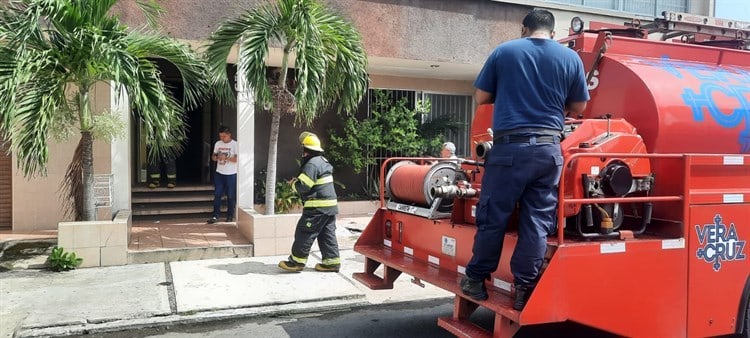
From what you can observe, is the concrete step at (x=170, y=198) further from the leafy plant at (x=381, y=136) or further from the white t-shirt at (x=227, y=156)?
the leafy plant at (x=381, y=136)

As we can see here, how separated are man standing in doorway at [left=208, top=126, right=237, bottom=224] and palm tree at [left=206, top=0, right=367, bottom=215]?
5.95 ft

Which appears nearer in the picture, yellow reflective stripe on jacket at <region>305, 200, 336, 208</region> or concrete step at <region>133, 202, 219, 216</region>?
yellow reflective stripe on jacket at <region>305, 200, 336, 208</region>

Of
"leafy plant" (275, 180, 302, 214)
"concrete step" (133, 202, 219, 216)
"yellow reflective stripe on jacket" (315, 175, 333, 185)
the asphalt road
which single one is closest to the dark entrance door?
"concrete step" (133, 202, 219, 216)

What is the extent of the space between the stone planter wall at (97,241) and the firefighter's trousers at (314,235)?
7.04 ft

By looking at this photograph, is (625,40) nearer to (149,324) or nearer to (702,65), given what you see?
(702,65)

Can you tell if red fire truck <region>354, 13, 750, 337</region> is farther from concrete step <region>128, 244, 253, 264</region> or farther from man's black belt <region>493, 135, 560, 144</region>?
concrete step <region>128, 244, 253, 264</region>

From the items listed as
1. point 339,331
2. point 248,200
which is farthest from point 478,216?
point 248,200

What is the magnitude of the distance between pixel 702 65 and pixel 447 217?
2532 mm

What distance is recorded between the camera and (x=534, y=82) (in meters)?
3.61

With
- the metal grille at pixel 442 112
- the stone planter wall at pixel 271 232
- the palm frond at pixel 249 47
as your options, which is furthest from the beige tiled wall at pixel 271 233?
the metal grille at pixel 442 112

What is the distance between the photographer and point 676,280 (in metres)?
3.85

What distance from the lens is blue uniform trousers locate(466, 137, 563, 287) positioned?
346 centimetres

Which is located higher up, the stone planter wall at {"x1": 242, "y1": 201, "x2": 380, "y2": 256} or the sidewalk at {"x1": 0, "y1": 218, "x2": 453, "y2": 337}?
the stone planter wall at {"x1": 242, "y1": 201, "x2": 380, "y2": 256}

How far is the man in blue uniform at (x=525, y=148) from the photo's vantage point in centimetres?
349
